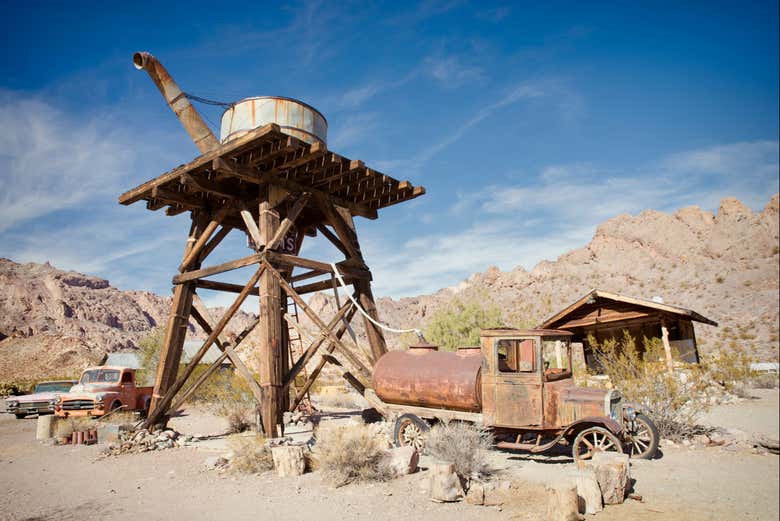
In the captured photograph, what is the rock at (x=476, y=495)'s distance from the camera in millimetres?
6121

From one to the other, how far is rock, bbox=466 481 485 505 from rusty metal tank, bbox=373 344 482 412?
238 cm

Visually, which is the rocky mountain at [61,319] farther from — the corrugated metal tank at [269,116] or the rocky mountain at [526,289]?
the corrugated metal tank at [269,116]

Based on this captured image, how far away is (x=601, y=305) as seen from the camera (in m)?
20.8

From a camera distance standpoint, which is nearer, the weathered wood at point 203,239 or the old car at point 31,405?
the weathered wood at point 203,239

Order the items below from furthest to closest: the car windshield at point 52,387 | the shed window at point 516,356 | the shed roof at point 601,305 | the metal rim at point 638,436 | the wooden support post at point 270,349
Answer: the car windshield at point 52,387 < the shed roof at point 601,305 < the shed window at point 516,356 < the wooden support post at point 270,349 < the metal rim at point 638,436

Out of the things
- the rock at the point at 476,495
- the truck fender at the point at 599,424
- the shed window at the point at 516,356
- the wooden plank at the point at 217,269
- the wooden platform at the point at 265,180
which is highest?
the wooden platform at the point at 265,180

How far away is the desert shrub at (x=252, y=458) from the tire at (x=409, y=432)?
2.59m

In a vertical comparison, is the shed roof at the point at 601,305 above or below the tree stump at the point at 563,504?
above

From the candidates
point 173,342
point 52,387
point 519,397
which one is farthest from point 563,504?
point 52,387

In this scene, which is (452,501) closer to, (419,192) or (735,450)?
(735,450)

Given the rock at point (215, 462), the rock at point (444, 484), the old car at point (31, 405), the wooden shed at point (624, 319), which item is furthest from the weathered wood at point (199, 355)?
the wooden shed at point (624, 319)

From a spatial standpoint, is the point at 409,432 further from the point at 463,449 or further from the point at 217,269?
the point at 217,269

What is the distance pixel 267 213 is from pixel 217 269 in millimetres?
2039

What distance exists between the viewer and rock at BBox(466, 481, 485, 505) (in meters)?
6.12
